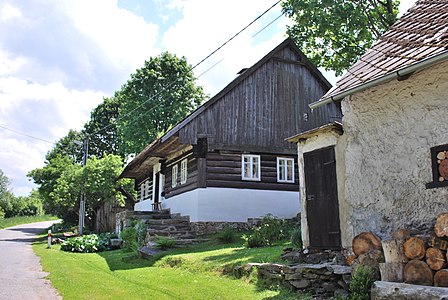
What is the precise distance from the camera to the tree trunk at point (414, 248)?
6.18m

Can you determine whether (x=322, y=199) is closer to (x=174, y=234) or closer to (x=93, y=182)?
(x=174, y=234)

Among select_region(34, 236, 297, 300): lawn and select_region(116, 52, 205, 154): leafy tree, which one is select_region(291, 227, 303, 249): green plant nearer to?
select_region(34, 236, 297, 300): lawn

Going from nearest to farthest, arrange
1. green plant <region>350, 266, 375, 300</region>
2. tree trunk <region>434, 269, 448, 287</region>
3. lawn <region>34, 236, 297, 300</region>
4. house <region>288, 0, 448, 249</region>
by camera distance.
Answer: tree trunk <region>434, 269, 448, 287</region> → green plant <region>350, 266, 375, 300</region> → house <region>288, 0, 448, 249</region> → lawn <region>34, 236, 297, 300</region>

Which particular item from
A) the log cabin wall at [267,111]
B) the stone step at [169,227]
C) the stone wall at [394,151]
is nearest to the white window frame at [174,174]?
the stone step at [169,227]

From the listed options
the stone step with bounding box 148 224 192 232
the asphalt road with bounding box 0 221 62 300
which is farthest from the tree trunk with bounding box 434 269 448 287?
the stone step with bounding box 148 224 192 232

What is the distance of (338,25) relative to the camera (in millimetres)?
18141

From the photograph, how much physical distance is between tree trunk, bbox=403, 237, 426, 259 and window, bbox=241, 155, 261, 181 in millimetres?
11824

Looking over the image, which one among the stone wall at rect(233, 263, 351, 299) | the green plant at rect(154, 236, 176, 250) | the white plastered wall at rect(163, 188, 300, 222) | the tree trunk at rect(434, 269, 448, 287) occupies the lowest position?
the stone wall at rect(233, 263, 351, 299)

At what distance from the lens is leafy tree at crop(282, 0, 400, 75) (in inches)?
704

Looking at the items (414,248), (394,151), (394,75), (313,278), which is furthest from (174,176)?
(414,248)

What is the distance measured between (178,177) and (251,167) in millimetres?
3903

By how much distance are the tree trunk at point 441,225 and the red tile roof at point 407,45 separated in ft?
7.91

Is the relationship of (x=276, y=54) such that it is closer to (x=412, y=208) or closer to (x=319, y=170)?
(x=319, y=170)

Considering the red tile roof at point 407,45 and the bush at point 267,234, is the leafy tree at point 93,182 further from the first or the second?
the red tile roof at point 407,45
